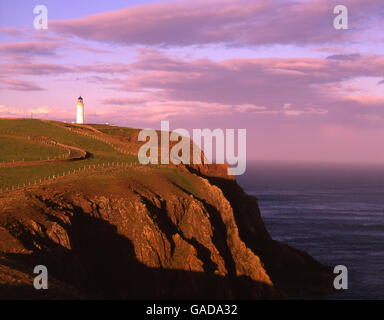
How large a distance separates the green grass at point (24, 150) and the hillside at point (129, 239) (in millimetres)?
1313

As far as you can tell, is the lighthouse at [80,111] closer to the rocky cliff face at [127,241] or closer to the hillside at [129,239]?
the hillside at [129,239]

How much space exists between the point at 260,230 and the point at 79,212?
121 feet

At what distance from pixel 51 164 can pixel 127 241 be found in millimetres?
26832

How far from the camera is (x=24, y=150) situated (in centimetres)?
7538

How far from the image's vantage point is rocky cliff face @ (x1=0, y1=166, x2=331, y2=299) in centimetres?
3130

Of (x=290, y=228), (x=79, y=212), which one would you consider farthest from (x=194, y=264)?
(x=290, y=228)

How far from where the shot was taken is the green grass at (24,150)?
69.1 meters

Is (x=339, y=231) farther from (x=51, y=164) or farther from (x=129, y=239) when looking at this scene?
(x=129, y=239)

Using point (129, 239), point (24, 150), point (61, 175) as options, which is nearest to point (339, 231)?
point (61, 175)

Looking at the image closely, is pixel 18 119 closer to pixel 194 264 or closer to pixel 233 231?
pixel 233 231

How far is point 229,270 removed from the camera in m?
49.6

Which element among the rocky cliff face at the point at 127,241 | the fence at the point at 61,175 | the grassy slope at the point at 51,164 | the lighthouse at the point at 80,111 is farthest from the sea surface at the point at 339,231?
the lighthouse at the point at 80,111

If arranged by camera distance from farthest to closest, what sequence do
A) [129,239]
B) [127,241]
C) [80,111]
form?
[80,111], [129,239], [127,241]

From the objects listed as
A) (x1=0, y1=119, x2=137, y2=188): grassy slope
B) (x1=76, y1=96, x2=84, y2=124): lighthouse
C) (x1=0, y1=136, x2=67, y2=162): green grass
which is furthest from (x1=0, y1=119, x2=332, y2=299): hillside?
(x1=76, y1=96, x2=84, y2=124): lighthouse
